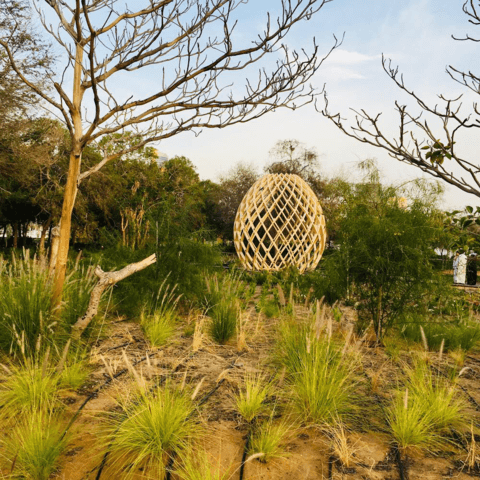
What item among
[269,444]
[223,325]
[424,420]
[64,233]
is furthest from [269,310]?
[269,444]

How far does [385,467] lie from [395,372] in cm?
124

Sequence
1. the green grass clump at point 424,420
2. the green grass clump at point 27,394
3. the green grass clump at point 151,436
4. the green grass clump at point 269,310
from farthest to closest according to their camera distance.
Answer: the green grass clump at point 269,310 < the green grass clump at point 27,394 < the green grass clump at point 424,420 < the green grass clump at point 151,436

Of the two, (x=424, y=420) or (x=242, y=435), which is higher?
(x=424, y=420)

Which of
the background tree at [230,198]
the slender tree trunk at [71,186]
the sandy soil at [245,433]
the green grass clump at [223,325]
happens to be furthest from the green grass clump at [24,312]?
the background tree at [230,198]

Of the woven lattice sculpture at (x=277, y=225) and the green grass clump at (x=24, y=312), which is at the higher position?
the woven lattice sculpture at (x=277, y=225)

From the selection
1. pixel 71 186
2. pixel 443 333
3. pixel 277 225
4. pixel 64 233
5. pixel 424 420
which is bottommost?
pixel 424 420

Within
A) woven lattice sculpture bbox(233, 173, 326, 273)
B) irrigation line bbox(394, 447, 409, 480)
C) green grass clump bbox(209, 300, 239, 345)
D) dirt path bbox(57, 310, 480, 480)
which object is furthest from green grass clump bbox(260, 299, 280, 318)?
woven lattice sculpture bbox(233, 173, 326, 273)

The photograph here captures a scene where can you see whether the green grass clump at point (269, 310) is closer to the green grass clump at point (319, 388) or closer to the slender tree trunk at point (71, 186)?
the green grass clump at point (319, 388)

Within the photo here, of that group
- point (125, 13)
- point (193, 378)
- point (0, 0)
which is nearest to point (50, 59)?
point (0, 0)

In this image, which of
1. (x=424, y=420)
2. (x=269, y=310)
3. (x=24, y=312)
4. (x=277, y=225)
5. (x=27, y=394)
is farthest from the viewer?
(x=277, y=225)

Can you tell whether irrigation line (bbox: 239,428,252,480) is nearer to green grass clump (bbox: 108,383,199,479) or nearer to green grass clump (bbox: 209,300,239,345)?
green grass clump (bbox: 108,383,199,479)

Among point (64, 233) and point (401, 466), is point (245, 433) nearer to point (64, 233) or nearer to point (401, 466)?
point (401, 466)

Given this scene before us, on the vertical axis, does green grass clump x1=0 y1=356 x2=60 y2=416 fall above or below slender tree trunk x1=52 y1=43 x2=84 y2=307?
below

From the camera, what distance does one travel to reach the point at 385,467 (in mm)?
1838
